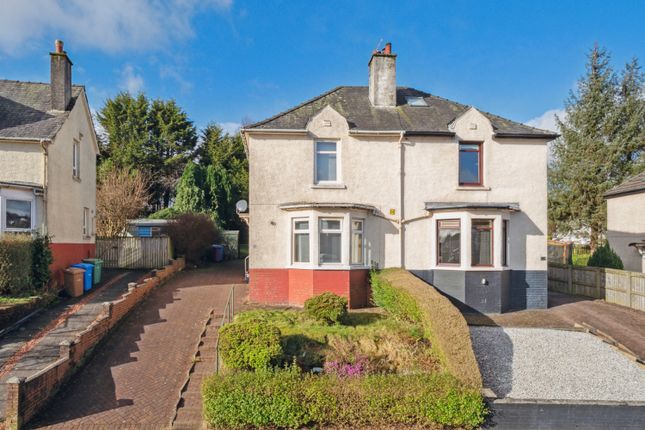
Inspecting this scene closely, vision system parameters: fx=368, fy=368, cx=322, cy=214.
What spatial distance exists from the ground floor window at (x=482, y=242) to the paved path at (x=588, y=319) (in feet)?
6.67

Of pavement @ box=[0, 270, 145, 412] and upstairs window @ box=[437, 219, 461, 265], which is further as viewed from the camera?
upstairs window @ box=[437, 219, 461, 265]

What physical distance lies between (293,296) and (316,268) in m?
1.56

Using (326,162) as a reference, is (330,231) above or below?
below

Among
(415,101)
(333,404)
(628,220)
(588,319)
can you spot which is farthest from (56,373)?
(628,220)

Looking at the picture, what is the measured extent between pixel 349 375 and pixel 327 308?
2536 millimetres

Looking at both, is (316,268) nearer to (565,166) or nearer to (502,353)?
(502,353)

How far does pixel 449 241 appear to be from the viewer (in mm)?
14312

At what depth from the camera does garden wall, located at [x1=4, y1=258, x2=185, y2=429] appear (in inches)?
289

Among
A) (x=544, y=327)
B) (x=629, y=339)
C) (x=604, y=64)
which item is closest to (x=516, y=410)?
(x=544, y=327)

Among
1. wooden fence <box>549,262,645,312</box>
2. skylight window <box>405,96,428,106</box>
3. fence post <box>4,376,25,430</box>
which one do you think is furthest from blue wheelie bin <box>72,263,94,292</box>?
wooden fence <box>549,262,645,312</box>

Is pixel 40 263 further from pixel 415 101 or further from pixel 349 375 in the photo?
pixel 415 101

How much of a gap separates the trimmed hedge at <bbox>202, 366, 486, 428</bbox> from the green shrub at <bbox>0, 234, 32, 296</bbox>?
9123 mm

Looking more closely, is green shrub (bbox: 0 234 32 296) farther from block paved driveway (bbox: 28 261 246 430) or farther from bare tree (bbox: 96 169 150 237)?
bare tree (bbox: 96 169 150 237)

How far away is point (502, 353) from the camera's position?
1025 cm
